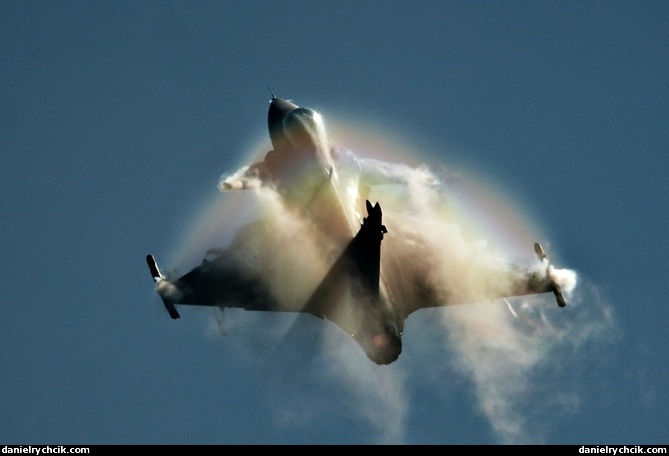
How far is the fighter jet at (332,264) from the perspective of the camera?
5228cm

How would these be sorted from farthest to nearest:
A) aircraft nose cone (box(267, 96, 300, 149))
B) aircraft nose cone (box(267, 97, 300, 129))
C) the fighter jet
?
aircraft nose cone (box(267, 97, 300, 129))
aircraft nose cone (box(267, 96, 300, 149))
the fighter jet

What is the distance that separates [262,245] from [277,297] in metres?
4.32

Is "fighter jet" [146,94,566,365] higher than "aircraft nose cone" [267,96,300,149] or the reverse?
the reverse

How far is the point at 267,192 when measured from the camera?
6100 cm

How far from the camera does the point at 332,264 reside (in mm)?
53969

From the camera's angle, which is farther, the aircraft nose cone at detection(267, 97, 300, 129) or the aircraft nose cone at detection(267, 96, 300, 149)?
the aircraft nose cone at detection(267, 97, 300, 129)

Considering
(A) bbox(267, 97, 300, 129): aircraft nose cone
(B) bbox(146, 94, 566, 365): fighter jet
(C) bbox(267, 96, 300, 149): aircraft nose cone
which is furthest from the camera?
(A) bbox(267, 97, 300, 129): aircraft nose cone

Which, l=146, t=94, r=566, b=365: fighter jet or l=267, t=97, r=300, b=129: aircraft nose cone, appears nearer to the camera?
l=146, t=94, r=566, b=365: fighter jet

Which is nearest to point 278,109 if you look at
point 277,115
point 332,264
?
point 277,115

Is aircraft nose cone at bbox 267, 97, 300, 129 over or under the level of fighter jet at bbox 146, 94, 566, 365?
over

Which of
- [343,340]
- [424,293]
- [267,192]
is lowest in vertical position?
[343,340]

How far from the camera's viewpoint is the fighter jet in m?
52.3
